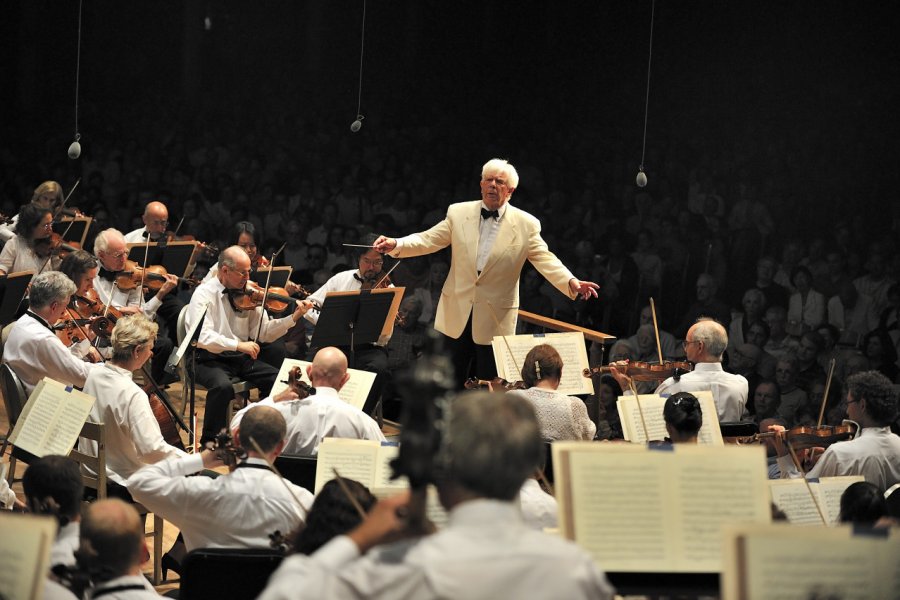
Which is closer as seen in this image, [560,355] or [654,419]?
[654,419]

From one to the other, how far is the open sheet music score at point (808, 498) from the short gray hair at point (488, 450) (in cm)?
196

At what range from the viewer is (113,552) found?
230cm

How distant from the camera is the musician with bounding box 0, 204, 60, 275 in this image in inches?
262

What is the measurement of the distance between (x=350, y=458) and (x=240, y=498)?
1.31 ft

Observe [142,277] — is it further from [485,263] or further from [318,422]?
[318,422]

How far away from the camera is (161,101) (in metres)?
11.5

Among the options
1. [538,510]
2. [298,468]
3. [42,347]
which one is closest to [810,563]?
[538,510]

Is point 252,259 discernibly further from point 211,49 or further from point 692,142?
point 211,49

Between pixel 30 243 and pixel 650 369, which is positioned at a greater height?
pixel 30 243

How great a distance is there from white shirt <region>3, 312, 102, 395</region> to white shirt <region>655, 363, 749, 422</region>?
2.61 meters

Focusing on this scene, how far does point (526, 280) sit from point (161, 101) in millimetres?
5394

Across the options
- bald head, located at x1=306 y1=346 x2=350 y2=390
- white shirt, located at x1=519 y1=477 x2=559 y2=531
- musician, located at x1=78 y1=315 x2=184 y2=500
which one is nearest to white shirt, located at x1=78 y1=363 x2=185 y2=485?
musician, located at x1=78 y1=315 x2=184 y2=500

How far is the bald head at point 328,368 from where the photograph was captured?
4.34 meters

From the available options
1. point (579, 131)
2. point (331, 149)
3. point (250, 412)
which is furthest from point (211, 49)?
point (250, 412)
